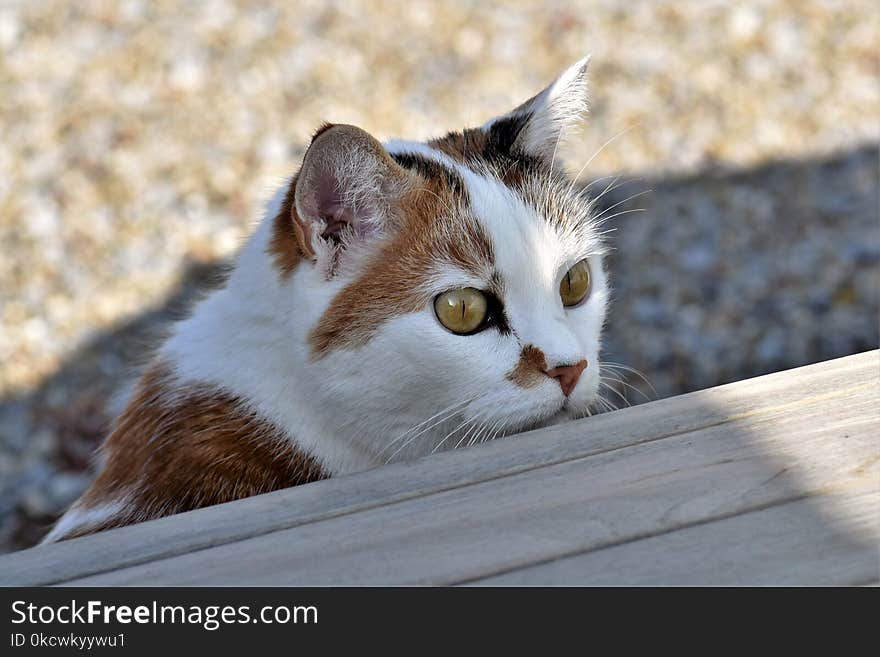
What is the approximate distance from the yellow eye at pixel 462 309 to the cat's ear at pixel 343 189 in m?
0.20

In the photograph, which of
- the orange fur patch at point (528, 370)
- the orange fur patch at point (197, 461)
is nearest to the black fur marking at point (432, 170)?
the orange fur patch at point (528, 370)

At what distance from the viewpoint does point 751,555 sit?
1184 millimetres

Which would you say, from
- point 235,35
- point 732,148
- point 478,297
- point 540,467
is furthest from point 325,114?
point 540,467

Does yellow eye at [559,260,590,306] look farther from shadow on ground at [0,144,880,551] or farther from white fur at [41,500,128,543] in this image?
shadow on ground at [0,144,880,551]

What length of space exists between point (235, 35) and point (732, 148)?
257cm

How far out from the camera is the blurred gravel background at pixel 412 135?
3.92 m

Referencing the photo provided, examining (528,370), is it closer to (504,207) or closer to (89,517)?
(504,207)

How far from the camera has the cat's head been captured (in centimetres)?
163

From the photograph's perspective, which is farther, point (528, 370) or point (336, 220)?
point (336, 220)

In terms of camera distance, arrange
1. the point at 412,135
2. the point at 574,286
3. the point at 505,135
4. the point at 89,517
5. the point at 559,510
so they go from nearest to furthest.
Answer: the point at 559,510 → the point at 89,517 → the point at 574,286 → the point at 505,135 → the point at 412,135

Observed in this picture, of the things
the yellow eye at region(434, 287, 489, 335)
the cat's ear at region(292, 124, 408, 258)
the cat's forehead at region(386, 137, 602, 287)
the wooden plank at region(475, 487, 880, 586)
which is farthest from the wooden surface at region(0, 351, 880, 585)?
the cat's ear at region(292, 124, 408, 258)

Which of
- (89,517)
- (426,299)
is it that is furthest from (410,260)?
(89,517)

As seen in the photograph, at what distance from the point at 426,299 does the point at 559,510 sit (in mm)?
528
